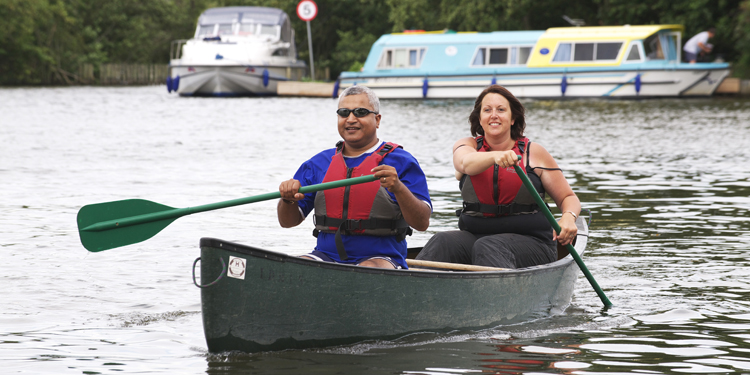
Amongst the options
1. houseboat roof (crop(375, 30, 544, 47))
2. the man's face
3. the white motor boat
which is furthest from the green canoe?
the white motor boat

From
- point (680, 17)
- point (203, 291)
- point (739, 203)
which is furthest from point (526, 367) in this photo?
point (680, 17)

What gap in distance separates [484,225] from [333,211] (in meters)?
1.09

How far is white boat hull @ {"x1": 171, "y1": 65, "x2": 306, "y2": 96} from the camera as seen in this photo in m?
33.5

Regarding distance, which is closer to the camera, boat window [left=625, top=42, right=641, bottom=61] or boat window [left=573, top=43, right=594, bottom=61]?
boat window [left=625, top=42, right=641, bottom=61]

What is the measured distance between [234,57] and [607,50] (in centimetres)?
1330

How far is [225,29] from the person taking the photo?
35.3 metres

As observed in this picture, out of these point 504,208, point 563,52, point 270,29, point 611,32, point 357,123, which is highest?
point 611,32

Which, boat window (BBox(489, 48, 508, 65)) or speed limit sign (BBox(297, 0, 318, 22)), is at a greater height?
speed limit sign (BBox(297, 0, 318, 22))

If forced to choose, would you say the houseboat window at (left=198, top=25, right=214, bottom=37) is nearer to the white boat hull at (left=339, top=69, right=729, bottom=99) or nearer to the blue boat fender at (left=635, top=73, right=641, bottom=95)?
the white boat hull at (left=339, top=69, right=729, bottom=99)

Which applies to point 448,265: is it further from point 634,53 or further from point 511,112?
point 634,53

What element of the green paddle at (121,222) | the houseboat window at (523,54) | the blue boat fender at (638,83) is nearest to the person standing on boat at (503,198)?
the green paddle at (121,222)

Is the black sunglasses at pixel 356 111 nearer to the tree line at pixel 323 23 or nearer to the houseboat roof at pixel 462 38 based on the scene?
the houseboat roof at pixel 462 38

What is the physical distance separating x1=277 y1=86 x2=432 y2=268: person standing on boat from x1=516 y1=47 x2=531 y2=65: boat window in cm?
2373

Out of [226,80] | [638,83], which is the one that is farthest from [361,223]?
[226,80]
